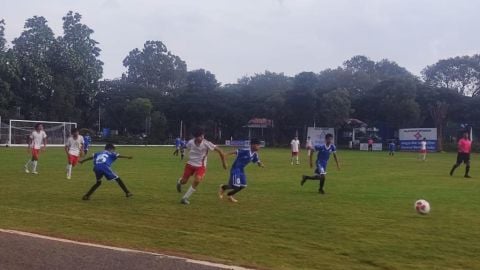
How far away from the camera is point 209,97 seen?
256ft

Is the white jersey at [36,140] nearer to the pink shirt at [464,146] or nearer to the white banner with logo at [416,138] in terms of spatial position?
the pink shirt at [464,146]

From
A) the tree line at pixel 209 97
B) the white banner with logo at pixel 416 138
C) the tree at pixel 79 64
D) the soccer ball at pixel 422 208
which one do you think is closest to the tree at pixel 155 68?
the tree line at pixel 209 97

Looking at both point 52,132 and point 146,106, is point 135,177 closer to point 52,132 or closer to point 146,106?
point 52,132

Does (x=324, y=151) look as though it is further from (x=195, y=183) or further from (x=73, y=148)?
(x=73, y=148)

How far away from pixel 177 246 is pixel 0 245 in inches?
96.9

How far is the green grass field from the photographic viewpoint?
25.9 ft

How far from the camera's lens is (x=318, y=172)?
1598cm

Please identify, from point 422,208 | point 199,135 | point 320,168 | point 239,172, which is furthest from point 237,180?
point 422,208

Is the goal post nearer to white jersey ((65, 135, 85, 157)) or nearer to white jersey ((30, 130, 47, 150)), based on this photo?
white jersey ((30, 130, 47, 150))

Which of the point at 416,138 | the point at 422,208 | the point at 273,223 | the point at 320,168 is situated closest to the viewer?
the point at 273,223

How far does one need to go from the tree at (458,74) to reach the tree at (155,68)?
47850 mm

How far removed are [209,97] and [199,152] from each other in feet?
212

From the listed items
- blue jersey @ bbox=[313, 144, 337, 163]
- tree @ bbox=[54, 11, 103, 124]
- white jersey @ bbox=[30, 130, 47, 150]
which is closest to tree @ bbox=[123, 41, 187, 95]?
tree @ bbox=[54, 11, 103, 124]

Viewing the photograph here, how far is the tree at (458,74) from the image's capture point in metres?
86.5
